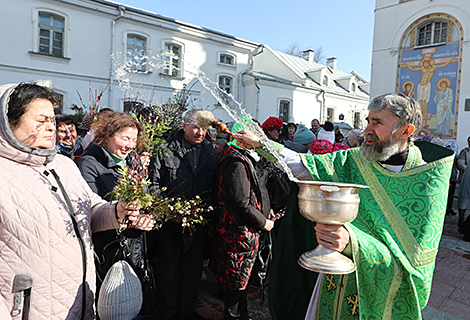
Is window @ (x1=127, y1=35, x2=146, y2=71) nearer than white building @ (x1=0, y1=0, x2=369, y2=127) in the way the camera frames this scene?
No

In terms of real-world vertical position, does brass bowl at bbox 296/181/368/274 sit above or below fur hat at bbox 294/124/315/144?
below

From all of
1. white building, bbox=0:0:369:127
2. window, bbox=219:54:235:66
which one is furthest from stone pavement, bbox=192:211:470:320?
window, bbox=219:54:235:66

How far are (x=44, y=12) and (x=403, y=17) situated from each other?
579 inches

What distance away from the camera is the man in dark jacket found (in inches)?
117

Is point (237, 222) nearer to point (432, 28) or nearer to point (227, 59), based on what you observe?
point (432, 28)

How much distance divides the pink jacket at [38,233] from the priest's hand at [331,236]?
4.04ft

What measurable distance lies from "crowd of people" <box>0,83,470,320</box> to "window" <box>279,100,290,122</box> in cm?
1835

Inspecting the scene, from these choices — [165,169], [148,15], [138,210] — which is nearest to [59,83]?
[148,15]

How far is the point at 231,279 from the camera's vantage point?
111 inches

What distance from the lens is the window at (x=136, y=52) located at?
14634 mm

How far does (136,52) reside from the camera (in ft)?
48.5

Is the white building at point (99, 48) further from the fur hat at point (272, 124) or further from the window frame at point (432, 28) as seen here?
the window frame at point (432, 28)

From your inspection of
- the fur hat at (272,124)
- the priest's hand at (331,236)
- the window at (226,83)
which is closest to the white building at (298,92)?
the window at (226,83)

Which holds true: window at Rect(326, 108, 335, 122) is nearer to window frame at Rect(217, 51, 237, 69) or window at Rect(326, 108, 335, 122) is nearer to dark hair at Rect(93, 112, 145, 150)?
window frame at Rect(217, 51, 237, 69)
